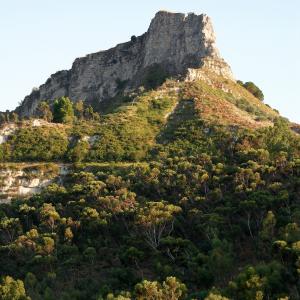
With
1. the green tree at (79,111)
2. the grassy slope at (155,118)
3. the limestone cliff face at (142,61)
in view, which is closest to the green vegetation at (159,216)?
the grassy slope at (155,118)

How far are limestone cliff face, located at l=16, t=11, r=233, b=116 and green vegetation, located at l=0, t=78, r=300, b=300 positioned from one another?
103ft

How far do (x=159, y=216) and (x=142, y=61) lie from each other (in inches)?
3167

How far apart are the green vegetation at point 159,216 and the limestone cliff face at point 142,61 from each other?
3134 cm

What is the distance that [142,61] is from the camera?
5591 inches

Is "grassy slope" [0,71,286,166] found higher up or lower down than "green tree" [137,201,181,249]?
higher up

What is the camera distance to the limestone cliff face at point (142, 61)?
130 metres

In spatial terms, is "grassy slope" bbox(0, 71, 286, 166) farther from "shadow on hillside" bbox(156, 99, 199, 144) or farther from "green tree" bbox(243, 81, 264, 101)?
"green tree" bbox(243, 81, 264, 101)

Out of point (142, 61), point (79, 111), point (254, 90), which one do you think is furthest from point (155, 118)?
point (254, 90)

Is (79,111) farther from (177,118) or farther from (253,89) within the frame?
(253,89)

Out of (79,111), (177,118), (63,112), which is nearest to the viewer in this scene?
(177,118)

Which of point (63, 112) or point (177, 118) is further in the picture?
point (63, 112)

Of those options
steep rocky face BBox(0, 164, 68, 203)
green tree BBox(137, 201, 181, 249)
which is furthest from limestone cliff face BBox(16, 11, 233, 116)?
green tree BBox(137, 201, 181, 249)

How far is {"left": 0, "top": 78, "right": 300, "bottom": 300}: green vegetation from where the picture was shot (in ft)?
182

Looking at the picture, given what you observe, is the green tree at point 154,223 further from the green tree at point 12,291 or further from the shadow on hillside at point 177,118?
the shadow on hillside at point 177,118
